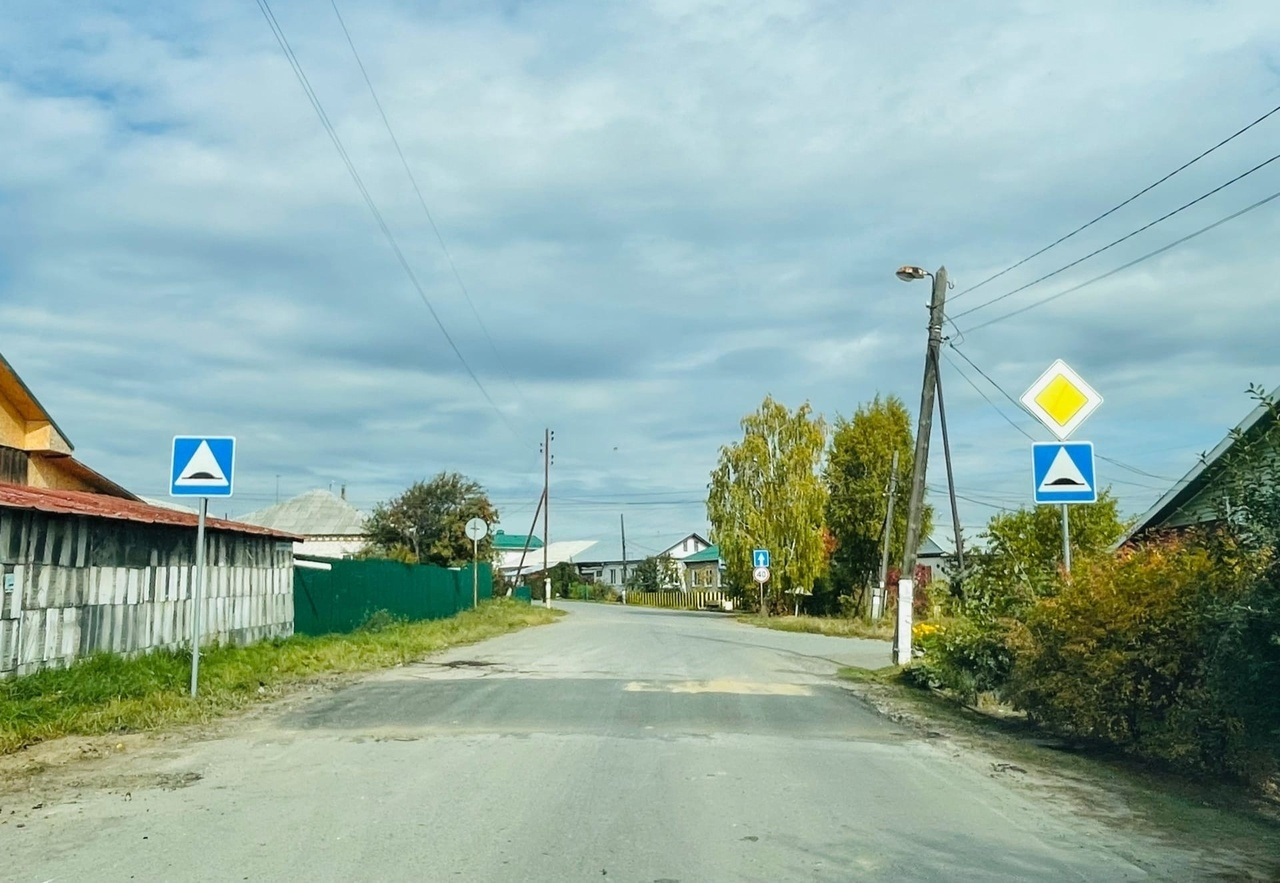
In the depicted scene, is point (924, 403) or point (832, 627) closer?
point (924, 403)

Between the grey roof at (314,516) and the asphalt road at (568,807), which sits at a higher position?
the grey roof at (314,516)

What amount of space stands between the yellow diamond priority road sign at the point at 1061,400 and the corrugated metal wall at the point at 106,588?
1051 cm

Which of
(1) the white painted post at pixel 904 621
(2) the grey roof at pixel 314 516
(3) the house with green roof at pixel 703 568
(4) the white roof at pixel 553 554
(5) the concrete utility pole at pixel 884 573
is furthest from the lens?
(4) the white roof at pixel 553 554

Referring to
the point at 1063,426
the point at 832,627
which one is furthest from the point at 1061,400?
the point at 832,627

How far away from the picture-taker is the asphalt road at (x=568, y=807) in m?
6.34

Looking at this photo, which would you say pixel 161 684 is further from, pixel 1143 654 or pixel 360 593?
pixel 360 593

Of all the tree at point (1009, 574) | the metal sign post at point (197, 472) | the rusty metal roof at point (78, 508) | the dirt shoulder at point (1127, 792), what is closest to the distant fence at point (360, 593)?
the rusty metal roof at point (78, 508)

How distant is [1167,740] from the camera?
28.7 feet

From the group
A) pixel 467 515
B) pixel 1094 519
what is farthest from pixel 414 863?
pixel 467 515

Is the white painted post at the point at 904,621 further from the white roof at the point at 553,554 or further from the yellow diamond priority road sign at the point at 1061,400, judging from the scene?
the white roof at the point at 553,554

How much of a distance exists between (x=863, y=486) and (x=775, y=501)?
16.9ft

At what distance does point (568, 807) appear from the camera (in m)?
7.77

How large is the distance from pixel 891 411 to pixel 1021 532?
3388 centimetres

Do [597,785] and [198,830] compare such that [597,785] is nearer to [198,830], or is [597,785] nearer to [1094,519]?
[198,830]
